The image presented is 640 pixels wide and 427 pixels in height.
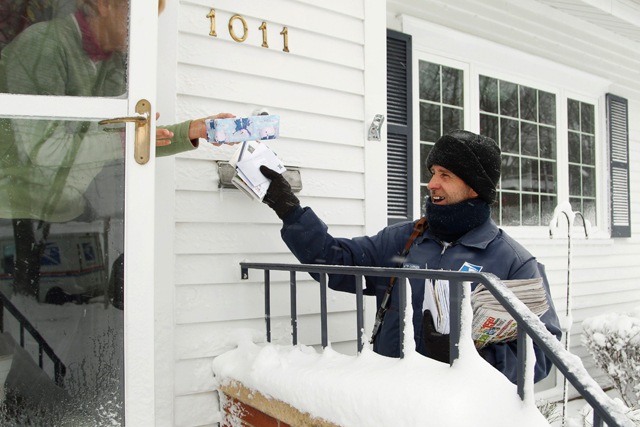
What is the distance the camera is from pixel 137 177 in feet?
5.11

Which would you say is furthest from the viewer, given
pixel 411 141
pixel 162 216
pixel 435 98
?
pixel 435 98

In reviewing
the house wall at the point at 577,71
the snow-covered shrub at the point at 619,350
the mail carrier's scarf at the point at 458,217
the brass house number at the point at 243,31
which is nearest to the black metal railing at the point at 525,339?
the mail carrier's scarf at the point at 458,217

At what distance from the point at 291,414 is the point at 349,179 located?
134 cm

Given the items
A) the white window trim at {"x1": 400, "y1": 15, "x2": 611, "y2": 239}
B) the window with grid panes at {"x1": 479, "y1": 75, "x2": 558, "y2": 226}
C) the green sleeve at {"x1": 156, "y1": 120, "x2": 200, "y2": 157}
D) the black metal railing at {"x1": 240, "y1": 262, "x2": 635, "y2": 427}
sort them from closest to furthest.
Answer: the black metal railing at {"x1": 240, "y1": 262, "x2": 635, "y2": 427}
the green sleeve at {"x1": 156, "y1": 120, "x2": 200, "y2": 157}
the white window trim at {"x1": 400, "y1": 15, "x2": 611, "y2": 239}
the window with grid panes at {"x1": 479, "y1": 75, "x2": 558, "y2": 226}

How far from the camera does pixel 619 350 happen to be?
174 inches

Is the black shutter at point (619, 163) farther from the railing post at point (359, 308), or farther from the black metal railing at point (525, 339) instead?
the black metal railing at point (525, 339)

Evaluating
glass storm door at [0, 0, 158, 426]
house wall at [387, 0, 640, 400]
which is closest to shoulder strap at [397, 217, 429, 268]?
glass storm door at [0, 0, 158, 426]

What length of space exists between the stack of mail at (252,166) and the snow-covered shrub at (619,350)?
12.7ft

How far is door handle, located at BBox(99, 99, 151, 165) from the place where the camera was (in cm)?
155

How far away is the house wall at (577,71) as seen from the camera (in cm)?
398

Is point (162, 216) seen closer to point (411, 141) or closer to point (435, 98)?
point (411, 141)

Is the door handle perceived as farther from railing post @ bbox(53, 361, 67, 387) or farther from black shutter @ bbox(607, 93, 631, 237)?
black shutter @ bbox(607, 93, 631, 237)

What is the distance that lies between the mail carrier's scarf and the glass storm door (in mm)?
1154

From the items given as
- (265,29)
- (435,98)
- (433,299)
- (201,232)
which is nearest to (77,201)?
(201,232)
